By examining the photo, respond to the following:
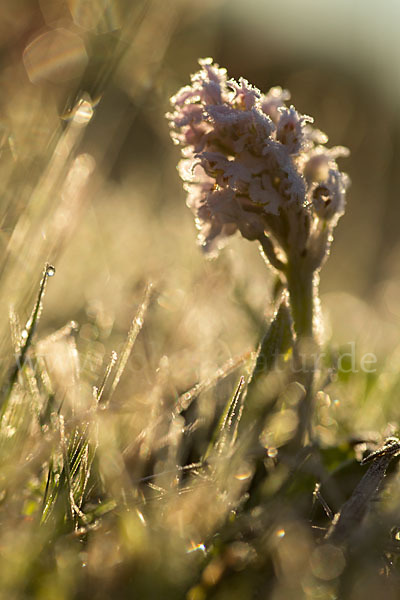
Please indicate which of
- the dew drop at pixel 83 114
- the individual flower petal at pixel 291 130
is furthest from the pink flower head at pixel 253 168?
the dew drop at pixel 83 114

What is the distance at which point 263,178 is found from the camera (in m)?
1.58

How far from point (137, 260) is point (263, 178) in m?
1.66

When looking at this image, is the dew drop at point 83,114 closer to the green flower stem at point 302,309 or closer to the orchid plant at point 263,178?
the orchid plant at point 263,178

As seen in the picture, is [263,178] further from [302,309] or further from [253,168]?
[302,309]

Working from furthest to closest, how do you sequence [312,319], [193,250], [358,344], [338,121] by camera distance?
[338,121] < [193,250] < [358,344] < [312,319]

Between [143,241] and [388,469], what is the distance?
222 cm

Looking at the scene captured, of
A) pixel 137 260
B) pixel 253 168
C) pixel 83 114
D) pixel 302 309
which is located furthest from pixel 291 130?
pixel 137 260

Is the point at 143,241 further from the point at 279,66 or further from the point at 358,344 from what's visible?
the point at 279,66

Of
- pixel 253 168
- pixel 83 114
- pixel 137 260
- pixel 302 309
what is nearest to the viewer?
pixel 253 168

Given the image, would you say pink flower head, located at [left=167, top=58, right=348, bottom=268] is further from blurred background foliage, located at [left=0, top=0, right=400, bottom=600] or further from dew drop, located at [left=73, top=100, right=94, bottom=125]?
dew drop, located at [left=73, top=100, right=94, bottom=125]

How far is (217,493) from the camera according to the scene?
1312 millimetres

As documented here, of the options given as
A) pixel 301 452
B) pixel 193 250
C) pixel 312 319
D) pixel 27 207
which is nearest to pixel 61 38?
pixel 193 250

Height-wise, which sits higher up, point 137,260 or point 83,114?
point 83,114

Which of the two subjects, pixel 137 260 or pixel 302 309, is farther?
pixel 137 260
